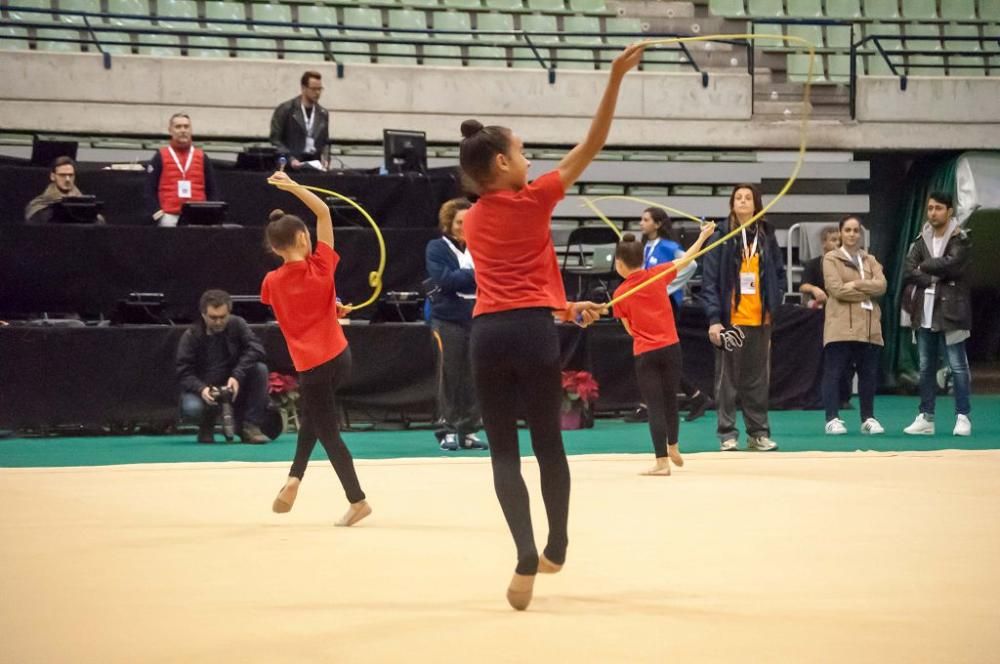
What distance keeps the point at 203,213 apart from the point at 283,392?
6.10 feet

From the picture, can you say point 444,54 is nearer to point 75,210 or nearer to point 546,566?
point 75,210

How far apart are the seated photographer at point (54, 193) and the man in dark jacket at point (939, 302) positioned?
733 cm

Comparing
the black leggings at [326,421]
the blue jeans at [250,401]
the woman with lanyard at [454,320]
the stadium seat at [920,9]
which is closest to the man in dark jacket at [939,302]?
the woman with lanyard at [454,320]

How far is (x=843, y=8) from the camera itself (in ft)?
66.3

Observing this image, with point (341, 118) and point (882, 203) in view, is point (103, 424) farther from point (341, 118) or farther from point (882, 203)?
point (882, 203)

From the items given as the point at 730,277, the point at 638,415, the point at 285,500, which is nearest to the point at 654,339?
the point at 730,277

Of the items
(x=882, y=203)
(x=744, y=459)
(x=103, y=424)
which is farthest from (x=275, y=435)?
(x=882, y=203)

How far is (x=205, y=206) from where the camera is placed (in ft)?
41.9

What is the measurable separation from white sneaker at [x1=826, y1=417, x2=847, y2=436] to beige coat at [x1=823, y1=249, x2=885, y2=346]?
0.70m

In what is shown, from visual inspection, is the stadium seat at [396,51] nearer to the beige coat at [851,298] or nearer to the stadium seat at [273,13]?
the stadium seat at [273,13]

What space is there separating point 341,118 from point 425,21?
104 inches

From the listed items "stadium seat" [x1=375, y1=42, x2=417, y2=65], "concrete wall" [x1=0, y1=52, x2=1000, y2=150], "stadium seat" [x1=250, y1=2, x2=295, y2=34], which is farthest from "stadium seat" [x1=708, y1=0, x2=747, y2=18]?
"stadium seat" [x1=250, y1=2, x2=295, y2=34]

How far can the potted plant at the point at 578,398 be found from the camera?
42.4 ft

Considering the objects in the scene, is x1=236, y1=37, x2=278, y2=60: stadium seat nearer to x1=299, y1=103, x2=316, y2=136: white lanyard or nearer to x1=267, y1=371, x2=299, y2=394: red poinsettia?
x1=299, y1=103, x2=316, y2=136: white lanyard
